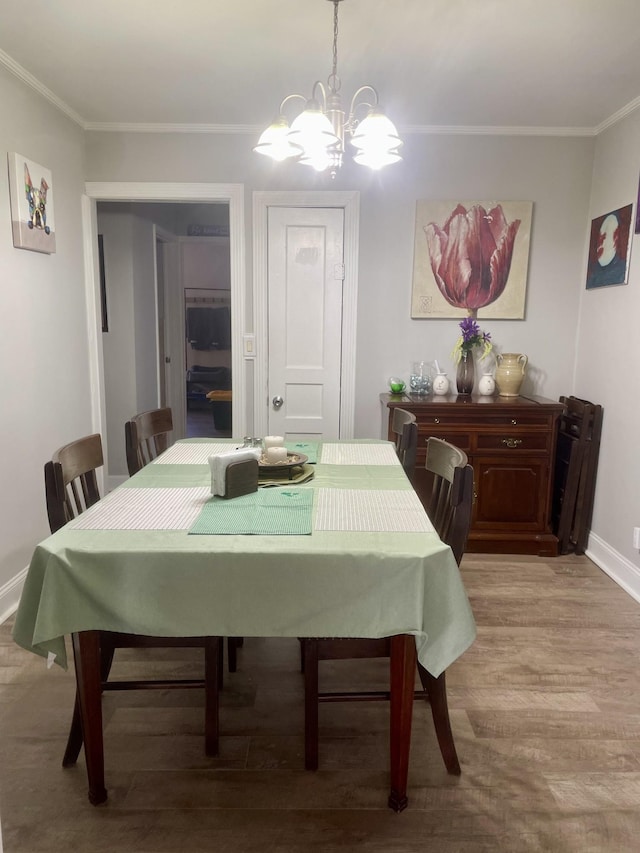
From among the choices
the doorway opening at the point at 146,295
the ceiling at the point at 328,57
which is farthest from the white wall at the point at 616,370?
the doorway opening at the point at 146,295

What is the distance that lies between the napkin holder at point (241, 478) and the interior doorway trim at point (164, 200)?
6.50 feet

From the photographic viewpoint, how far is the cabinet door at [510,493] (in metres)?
3.53

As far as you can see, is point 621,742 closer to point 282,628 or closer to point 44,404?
point 282,628

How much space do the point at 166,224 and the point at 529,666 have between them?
442cm

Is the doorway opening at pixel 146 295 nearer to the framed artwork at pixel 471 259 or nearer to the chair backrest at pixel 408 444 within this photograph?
the framed artwork at pixel 471 259

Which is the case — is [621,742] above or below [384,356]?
below

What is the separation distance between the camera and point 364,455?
251cm

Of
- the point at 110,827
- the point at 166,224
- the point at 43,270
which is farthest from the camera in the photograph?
the point at 166,224

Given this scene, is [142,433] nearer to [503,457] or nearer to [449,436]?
[449,436]

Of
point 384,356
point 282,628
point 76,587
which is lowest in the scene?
point 282,628

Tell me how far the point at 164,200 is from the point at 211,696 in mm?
2999

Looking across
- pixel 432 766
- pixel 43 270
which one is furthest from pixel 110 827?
pixel 43 270

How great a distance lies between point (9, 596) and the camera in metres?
2.83

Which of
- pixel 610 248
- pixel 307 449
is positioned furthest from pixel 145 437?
pixel 610 248
